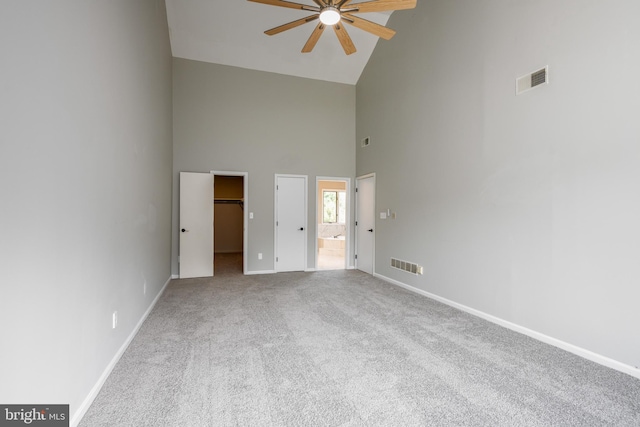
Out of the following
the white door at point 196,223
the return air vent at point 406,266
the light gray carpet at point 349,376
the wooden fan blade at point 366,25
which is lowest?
the light gray carpet at point 349,376

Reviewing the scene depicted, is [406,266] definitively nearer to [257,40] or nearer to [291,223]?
[291,223]

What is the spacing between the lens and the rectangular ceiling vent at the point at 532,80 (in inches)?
114

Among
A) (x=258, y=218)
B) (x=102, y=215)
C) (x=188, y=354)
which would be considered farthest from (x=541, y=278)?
(x=258, y=218)

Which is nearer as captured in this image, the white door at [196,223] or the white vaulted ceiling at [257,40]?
the white vaulted ceiling at [257,40]

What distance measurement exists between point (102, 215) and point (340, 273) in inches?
182

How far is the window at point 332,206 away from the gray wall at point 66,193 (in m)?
8.04

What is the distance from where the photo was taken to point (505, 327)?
3260mm

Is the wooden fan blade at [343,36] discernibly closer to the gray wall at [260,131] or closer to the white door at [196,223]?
the gray wall at [260,131]

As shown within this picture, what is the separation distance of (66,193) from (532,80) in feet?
12.9

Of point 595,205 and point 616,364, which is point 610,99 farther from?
point 616,364

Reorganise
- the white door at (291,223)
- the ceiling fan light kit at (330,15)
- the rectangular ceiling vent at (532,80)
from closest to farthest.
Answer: the rectangular ceiling vent at (532,80), the ceiling fan light kit at (330,15), the white door at (291,223)

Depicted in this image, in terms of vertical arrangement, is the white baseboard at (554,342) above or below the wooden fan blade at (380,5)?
below

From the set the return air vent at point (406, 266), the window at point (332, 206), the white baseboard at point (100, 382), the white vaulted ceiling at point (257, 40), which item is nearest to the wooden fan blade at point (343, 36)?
the white vaulted ceiling at point (257, 40)

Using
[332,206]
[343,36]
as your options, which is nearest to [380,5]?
[343,36]
